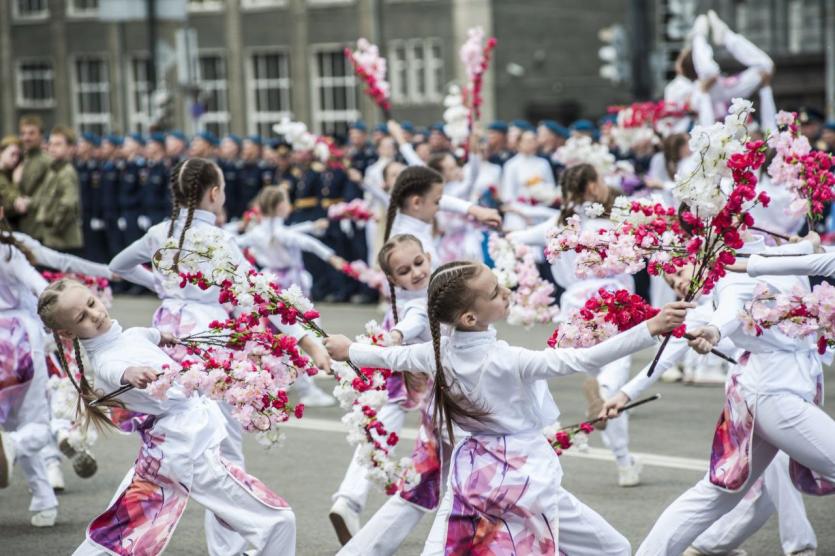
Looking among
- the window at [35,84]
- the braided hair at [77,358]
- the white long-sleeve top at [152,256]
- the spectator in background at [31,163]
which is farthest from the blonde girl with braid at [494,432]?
the window at [35,84]

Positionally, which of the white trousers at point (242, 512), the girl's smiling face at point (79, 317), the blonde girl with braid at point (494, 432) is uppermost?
the girl's smiling face at point (79, 317)

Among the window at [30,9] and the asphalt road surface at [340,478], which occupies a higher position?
the window at [30,9]

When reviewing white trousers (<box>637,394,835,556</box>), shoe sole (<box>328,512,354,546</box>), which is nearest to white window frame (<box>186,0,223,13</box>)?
shoe sole (<box>328,512,354,546</box>)

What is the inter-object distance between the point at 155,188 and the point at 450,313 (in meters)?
16.7

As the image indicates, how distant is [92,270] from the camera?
7.74 m

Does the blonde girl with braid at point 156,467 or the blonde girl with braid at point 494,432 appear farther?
the blonde girl with braid at point 156,467

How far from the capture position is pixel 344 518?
6.99 meters

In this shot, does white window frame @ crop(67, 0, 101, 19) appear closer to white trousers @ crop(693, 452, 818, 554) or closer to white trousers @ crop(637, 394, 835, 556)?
white trousers @ crop(693, 452, 818, 554)

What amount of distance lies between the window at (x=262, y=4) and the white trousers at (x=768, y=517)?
36.3 metres

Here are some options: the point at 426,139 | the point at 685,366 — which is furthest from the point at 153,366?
the point at 426,139

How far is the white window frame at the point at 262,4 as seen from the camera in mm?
41562

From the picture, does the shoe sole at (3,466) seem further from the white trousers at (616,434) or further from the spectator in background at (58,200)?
the spectator in background at (58,200)

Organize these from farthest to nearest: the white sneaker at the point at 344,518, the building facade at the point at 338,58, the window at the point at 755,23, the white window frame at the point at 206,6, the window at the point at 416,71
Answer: the white window frame at the point at 206,6 < the window at the point at 416,71 < the building facade at the point at 338,58 < the window at the point at 755,23 < the white sneaker at the point at 344,518

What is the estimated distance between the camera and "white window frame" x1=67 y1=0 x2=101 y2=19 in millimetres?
45812
